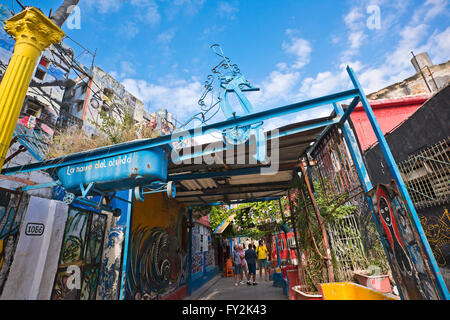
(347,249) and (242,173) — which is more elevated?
(242,173)

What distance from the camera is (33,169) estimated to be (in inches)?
177

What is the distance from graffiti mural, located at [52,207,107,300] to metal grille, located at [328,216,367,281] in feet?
24.6

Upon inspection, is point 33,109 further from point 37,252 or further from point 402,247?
point 402,247

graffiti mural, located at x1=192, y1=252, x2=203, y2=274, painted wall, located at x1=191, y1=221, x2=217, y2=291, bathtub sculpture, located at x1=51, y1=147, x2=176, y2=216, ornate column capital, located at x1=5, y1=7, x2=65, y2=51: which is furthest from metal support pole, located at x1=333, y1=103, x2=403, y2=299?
graffiti mural, located at x1=192, y1=252, x2=203, y2=274

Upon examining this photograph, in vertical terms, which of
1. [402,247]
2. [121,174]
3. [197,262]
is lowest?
[197,262]

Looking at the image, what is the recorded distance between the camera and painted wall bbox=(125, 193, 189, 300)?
6.22m

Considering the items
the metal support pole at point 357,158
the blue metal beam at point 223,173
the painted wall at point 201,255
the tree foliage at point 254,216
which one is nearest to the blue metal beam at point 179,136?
the metal support pole at point 357,158

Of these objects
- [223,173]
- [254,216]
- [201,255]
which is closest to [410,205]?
[223,173]

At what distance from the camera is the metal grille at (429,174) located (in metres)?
6.39

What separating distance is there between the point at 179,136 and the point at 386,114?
13450 mm

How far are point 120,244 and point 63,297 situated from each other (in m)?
1.56

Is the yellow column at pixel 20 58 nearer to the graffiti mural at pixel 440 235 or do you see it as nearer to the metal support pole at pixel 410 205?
the metal support pole at pixel 410 205

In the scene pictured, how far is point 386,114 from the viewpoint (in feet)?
41.0

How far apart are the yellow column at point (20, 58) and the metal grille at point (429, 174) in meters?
9.92
